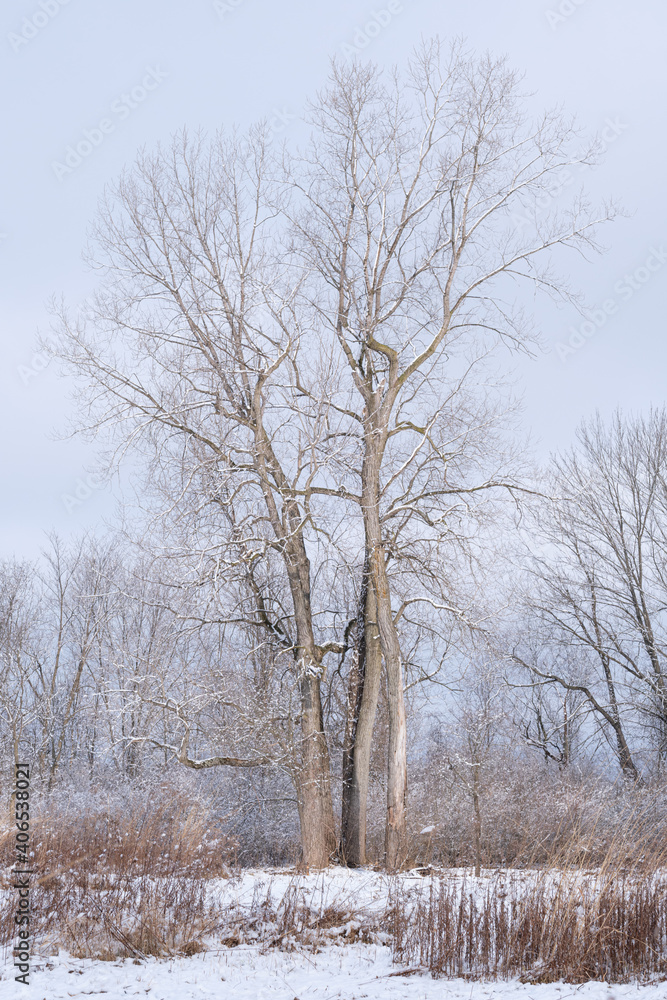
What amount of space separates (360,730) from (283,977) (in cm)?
664

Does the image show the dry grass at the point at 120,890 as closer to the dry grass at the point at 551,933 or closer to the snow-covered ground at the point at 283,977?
the snow-covered ground at the point at 283,977

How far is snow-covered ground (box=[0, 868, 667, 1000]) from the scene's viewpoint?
19.3 ft

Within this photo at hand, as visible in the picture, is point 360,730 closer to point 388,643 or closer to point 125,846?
point 388,643

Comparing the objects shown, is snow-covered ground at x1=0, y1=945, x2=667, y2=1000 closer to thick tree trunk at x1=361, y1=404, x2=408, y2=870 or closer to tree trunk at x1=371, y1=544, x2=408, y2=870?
thick tree trunk at x1=361, y1=404, x2=408, y2=870

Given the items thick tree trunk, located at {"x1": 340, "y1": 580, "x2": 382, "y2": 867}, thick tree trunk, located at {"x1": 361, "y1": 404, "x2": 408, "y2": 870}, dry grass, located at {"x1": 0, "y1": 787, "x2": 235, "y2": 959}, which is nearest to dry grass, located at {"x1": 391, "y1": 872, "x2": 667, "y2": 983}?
dry grass, located at {"x1": 0, "y1": 787, "x2": 235, "y2": 959}

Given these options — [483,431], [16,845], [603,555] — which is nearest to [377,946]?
[16,845]

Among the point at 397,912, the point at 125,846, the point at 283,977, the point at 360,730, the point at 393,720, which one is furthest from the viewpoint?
the point at 360,730

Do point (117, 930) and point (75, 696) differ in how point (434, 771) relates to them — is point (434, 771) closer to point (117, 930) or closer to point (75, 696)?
point (117, 930)

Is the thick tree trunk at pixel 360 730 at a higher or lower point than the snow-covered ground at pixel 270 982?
higher

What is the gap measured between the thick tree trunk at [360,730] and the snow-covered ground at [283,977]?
16.7 ft

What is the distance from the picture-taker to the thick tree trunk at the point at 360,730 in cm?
1244

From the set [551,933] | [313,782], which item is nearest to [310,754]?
[313,782]

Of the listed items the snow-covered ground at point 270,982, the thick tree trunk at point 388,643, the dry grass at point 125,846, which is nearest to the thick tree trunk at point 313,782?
the thick tree trunk at point 388,643

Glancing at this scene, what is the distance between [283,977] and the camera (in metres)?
6.39
